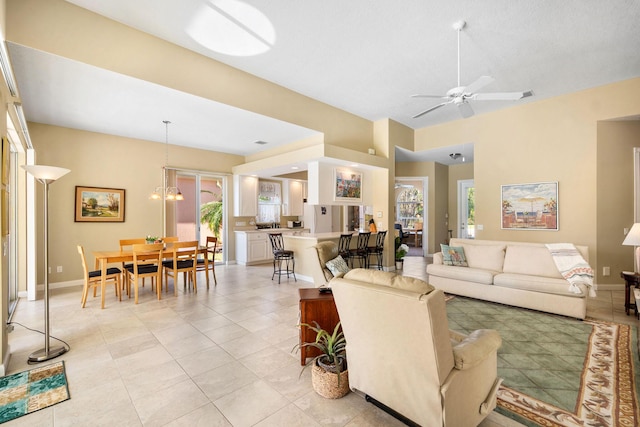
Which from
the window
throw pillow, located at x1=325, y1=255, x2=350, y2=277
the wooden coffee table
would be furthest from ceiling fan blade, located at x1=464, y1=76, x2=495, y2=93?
the window

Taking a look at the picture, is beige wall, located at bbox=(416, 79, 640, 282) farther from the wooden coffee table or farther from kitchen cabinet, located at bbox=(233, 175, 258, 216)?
kitchen cabinet, located at bbox=(233, 175, 258, 216)

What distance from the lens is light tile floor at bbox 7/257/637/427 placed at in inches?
78.1

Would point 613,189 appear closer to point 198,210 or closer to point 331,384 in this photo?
point 331,384

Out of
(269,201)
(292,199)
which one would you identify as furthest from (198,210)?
(292,199)

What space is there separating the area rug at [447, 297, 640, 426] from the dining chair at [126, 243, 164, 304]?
4.37m

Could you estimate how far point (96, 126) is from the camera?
17.9 ft

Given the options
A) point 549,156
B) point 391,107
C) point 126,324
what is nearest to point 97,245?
point 126,324

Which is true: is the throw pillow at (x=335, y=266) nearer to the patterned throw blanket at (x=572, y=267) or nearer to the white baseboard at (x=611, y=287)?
the patterned throw blanket at (x=572, y=267)

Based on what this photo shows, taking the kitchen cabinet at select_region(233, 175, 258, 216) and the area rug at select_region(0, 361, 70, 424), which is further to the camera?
the kitchen cabinet at select_region(233, 175, 258, 216)

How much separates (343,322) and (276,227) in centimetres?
698

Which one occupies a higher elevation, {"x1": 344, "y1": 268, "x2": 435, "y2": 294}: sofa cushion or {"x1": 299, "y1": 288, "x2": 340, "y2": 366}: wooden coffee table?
{"x1": 344, "y1": 268, "x2": 435, "y2": 294}: sofa cushion

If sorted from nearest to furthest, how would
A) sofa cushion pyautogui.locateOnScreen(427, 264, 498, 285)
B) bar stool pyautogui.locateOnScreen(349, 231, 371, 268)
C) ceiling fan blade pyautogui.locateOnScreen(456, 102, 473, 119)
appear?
1. ceiling fan blade pyautogui.locateOnScreen(456, 102, 473, 119)
2. sofa cushion pyautogui.locateOnScreen(427, 264, 498, 285)
3. bar stool pyautogui.locateOnScreen(349, 231, 371, 268)

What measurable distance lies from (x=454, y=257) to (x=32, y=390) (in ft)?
17.3

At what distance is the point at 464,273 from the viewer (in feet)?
15.1
